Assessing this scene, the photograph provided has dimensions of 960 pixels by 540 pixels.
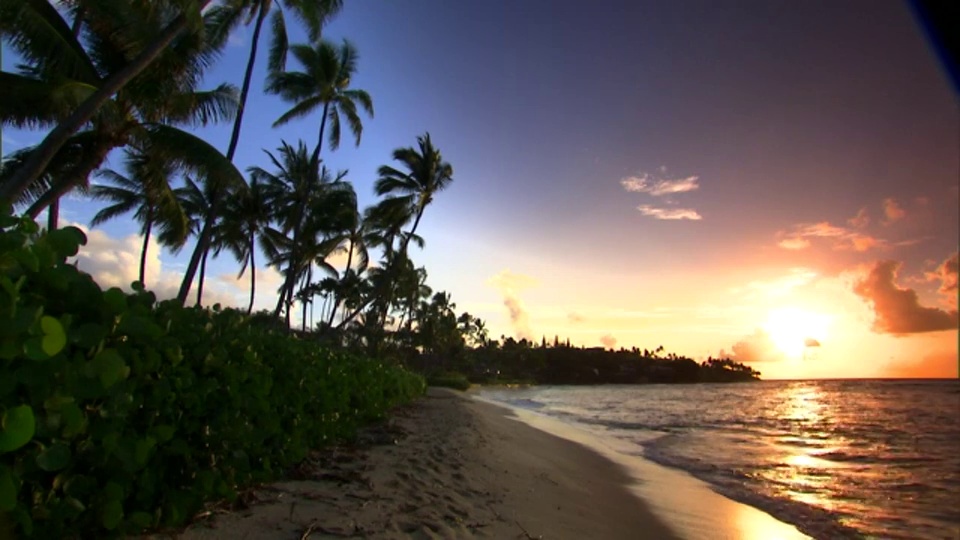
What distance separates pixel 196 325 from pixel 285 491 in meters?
1.62

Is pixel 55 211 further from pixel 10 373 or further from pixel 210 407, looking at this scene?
pixel 10 373

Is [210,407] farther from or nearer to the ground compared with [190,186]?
nearer to the ground

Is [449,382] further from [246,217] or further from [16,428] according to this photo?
[16,428]

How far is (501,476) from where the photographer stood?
6.64m

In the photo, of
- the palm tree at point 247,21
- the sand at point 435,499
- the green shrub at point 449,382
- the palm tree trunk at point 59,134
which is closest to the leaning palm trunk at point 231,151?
the palm tree at point 247,21

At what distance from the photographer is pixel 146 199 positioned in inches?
902

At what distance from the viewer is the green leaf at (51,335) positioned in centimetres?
178

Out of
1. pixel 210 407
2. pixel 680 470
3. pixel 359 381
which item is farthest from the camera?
pixel 680 470

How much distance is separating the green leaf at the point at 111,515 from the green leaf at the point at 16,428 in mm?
855

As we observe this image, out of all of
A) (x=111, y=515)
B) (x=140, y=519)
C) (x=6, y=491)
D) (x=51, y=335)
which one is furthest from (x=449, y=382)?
(x=51, y=335)

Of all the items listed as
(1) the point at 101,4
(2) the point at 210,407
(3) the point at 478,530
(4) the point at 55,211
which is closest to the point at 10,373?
(2) the point at 210,407

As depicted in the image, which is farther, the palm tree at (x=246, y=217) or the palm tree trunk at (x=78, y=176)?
the palm tree at (x=246, y=217)

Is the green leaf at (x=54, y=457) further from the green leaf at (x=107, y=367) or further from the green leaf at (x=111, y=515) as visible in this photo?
the green leaf at (x=111, y=515)

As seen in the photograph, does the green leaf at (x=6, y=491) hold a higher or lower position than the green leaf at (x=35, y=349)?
lower
